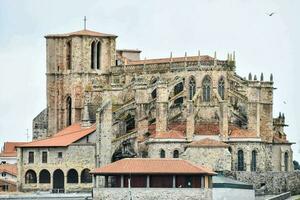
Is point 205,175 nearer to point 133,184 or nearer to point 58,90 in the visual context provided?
point 133,184

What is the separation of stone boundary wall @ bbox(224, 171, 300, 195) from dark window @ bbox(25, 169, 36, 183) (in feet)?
55.7

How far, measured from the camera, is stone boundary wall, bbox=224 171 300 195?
133m

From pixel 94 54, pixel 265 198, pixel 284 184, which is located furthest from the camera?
pixel 94 54

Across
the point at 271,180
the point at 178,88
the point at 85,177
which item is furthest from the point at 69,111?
the point at 271,180

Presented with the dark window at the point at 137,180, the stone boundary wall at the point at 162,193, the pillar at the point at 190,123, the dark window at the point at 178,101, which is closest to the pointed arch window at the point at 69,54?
the dark window at the point at 178,101

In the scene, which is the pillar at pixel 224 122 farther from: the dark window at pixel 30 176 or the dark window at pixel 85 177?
the dark window at pixel 30 176

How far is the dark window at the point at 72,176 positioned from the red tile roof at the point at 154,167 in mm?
14639


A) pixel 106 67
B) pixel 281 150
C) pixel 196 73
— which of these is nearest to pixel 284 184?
pixel 281 150

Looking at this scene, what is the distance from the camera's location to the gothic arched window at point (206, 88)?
139 meters

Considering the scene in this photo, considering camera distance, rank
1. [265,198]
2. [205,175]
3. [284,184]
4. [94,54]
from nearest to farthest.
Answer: [205,175] < [265,198] < [284,184] < [94,54]

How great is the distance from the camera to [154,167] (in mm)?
120375

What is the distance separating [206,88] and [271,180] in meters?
10.2

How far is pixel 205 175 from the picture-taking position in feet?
392

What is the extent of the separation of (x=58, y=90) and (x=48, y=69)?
240 cm
